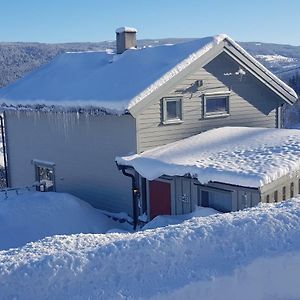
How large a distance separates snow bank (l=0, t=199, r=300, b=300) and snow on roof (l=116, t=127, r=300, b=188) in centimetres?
470

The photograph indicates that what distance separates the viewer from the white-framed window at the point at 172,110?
48.9 feet

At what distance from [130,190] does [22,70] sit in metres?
116

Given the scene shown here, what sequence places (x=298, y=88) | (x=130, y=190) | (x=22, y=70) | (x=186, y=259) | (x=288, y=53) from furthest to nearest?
(x=288, y=53), (x=22, y=70), (x=298, y=88), (x=130, y=190), (x=186, y=259)

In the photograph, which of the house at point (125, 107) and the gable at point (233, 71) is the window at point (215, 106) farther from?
the gable at point (233, 71)

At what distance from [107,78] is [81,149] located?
8.12ft

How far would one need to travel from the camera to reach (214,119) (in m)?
16.4

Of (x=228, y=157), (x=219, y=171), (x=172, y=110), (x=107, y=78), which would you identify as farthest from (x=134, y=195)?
(x=107, y=78)

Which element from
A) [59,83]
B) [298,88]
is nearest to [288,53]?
[298,88]

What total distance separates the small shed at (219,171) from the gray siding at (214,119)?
473mm

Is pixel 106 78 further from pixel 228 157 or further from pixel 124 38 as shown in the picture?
pixel 228 157

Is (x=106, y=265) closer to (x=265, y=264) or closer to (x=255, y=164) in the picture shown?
(x=265, y=264)

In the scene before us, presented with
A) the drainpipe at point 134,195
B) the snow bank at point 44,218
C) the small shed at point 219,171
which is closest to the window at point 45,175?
the snow bank at point 44,218

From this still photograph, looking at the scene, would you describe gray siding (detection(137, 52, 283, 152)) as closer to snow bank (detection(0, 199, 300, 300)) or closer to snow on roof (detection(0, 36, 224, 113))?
snow on roof (detection(0, 36, 224, 113))

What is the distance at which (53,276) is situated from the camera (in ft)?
18.5
